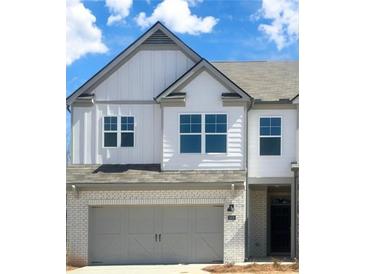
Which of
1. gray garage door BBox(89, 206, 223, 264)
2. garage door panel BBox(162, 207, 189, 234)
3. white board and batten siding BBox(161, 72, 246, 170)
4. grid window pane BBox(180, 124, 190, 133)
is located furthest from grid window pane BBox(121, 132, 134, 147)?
garage door panel BBox(162, 207, 189, 234)

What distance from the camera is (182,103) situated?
16.9 metres

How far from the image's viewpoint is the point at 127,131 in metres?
17.5

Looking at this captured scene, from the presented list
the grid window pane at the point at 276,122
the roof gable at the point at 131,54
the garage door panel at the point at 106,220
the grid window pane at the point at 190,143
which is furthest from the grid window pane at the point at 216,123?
the garage door panel at the point at 106,220

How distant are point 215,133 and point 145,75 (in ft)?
7.75

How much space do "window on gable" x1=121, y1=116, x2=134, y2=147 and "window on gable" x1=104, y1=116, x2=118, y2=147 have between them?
17cm

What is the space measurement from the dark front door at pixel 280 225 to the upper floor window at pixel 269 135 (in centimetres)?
186

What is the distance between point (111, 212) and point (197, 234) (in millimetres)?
2089

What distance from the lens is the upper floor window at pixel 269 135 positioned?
57.3 feet

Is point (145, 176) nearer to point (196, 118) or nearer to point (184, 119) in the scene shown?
point (184, 119)

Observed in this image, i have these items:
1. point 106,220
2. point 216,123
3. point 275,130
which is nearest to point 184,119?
point 216,123

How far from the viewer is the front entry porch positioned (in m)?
18.2
